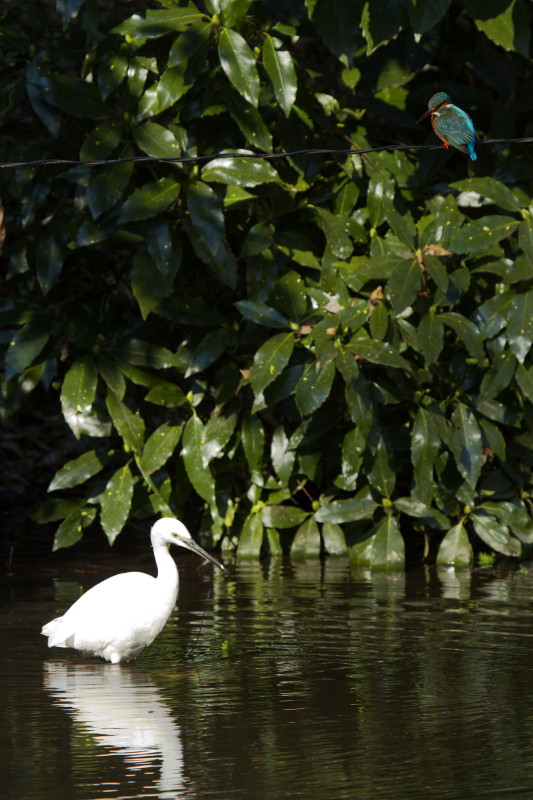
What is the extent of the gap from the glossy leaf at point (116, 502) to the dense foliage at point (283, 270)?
0.02 metres

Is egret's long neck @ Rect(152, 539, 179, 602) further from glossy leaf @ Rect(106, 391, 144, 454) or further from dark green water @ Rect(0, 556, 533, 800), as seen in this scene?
glossy leaf @ Rect(106, 391, 144, 454)

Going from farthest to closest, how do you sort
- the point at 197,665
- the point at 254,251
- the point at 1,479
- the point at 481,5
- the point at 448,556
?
the point at 1,479 < the point at 448,556 < the point at 254,251 < the point at 481,5 < the point at 197,665

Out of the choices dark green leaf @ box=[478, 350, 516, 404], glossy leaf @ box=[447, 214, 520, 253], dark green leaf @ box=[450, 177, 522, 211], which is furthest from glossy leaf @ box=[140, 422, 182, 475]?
dark green leaf @ box=[450, 177, 522, 211]

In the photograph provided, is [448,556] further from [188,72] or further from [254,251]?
[188,72]

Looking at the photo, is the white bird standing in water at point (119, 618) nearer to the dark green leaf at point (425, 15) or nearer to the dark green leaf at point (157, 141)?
the dark green leaf at point (157, 141)

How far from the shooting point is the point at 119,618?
624 cm

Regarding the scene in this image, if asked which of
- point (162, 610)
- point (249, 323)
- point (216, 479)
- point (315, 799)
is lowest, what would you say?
point (315, 799)

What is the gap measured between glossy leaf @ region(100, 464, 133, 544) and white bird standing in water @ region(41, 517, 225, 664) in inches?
74.3

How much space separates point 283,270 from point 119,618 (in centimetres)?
318

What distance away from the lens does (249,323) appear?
8.73 m

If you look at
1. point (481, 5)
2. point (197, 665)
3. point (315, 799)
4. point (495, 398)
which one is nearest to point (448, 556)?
point (495, 398)

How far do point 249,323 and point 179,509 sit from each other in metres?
1.43

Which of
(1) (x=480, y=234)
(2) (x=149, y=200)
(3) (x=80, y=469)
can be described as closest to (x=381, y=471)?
(1) (x=480, y=234)

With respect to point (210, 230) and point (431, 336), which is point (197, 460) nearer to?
point (210, 230)
